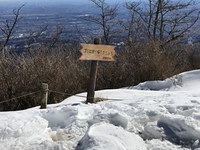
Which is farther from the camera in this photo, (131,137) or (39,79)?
(39,79)

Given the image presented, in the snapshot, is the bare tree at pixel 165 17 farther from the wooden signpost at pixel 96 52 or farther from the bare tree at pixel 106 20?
the wooden signpost at pixel 96 52

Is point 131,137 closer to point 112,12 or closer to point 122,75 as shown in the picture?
point 122,75

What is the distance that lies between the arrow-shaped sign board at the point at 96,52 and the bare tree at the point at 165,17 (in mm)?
12597

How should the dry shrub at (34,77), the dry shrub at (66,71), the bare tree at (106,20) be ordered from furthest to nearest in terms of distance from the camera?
1. the bare tree at (106,20)
2. the dry shrub at (66,71)
3. the dry shrub at (34,77)

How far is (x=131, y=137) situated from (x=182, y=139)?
74cm

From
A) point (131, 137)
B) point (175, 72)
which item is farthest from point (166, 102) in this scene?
point (175, 72)

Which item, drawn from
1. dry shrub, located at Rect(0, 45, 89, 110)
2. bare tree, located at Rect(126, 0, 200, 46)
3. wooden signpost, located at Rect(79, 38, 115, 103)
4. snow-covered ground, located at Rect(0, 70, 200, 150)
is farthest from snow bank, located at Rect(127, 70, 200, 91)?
bare tree, located at Rect(126, 0, 200, 46)

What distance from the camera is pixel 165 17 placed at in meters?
19.5

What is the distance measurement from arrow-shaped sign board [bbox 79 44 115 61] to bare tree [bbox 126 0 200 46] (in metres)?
12.6

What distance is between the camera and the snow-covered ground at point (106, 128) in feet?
12.8

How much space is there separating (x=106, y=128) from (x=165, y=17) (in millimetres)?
16391

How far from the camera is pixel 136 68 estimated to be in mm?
10695

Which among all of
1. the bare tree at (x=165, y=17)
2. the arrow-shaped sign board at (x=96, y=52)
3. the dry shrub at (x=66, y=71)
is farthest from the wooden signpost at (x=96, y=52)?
the bare tree at (x=165, y=17)

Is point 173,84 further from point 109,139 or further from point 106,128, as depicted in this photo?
point 109,139
